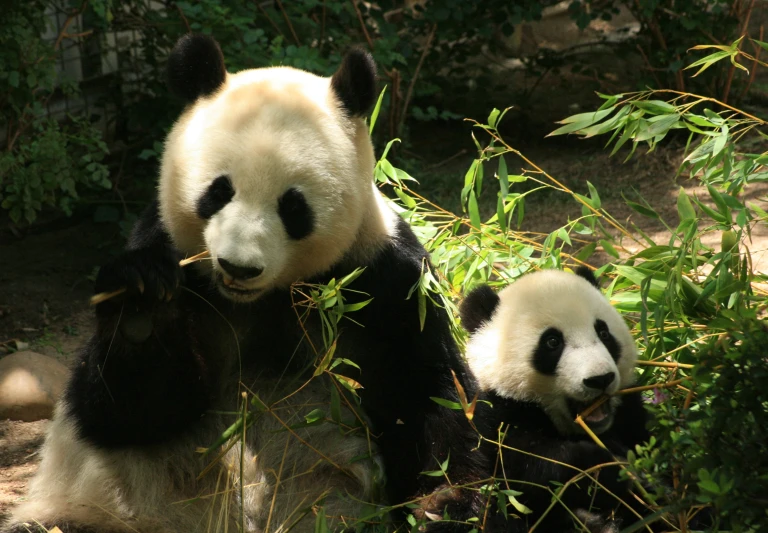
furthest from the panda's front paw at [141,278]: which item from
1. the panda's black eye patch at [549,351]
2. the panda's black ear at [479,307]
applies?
the panda's black eye patch at [549,351]

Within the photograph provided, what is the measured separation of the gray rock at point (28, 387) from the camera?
4.16 m

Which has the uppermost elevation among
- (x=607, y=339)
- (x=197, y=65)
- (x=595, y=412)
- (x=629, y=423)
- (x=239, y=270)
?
(x=197, y=65)

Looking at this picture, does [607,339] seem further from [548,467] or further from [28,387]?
[28,387]

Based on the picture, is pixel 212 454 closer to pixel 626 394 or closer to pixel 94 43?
pixel 626 394

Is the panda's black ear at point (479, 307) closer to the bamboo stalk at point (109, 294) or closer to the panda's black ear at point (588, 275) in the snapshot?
the panda's black ear at point (588, 275)

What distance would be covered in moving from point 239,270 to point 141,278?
0.33 meters

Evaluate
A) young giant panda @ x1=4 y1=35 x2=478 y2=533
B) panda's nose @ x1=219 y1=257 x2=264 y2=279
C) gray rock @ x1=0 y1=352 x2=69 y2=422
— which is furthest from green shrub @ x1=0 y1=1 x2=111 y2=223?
panda's nose @ x1=219 y1=257 x2=264 y2=279

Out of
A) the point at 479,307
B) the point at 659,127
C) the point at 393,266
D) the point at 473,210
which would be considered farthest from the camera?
the point at 473,210

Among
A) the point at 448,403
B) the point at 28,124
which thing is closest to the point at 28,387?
the point at 28,124

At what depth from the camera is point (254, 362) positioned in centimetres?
295

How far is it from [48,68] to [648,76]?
465 centimetres

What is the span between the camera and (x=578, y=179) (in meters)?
6.93

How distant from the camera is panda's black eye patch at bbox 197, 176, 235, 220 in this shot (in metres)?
2.53

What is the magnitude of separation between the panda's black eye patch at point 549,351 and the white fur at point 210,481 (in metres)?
0.60
